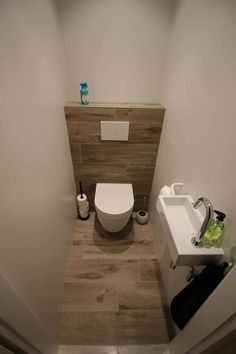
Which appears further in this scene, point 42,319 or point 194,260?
point 42,319

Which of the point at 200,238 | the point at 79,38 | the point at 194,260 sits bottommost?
the point at 194,260

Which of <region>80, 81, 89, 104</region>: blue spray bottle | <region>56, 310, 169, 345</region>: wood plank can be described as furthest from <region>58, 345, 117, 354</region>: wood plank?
<region>80, 81, 89, 104</region>: blue spray bottle

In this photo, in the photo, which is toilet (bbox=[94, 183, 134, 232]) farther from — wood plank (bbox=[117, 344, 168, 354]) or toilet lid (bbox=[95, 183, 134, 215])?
wood plank (bbox=[117, 344, 168, 354])

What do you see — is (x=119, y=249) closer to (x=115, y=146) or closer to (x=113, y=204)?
(x=113, y=204)

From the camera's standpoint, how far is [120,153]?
5.21 feet

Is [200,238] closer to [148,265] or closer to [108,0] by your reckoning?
[148,265]

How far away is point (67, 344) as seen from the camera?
1062mm

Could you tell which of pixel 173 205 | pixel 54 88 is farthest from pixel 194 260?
pixel 54 88

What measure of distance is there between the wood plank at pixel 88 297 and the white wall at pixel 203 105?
45 centimetres

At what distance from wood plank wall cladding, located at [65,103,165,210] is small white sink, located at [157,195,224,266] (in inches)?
28.0

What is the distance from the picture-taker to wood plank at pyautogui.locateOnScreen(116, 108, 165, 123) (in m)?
1.38

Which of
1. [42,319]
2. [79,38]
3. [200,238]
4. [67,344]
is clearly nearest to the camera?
[200,238]

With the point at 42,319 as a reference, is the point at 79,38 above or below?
above

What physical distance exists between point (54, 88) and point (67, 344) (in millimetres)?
1698
